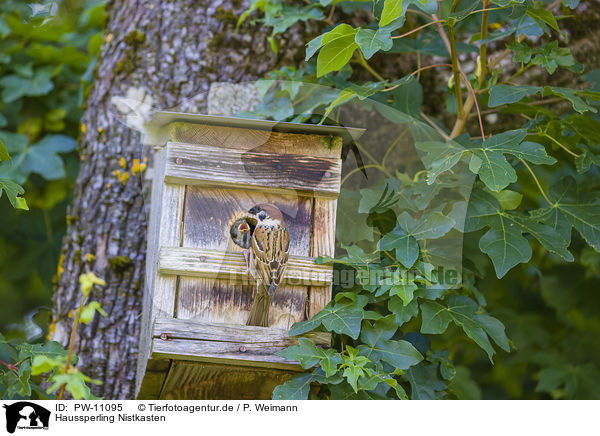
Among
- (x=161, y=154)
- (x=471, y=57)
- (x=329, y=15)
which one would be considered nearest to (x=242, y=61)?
(x=329, y=15)

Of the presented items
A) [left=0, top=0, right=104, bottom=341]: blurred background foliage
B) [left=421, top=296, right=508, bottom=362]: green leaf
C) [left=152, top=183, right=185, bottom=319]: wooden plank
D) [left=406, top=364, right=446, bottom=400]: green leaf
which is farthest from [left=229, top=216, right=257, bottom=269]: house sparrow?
[left=0, top=0, right=104, bottom=341]: blurred background foliage

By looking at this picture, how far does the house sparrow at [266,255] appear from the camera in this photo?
1642 millimetres

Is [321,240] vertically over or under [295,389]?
over

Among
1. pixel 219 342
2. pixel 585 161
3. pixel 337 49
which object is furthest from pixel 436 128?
pixel 219 342

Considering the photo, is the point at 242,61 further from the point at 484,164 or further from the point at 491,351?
the point at 491,351

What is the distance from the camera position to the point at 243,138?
5.70ft

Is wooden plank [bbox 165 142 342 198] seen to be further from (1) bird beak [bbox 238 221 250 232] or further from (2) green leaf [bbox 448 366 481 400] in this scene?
(2) green leaf [bbox 448 366 481 400]

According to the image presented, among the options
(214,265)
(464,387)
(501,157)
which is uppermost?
(501,157)

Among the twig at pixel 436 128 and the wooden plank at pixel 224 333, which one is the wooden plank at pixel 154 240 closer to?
the wooden plank at pixel 224 333

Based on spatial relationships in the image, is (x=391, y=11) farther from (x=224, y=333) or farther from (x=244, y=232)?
(x=224, y=333)
